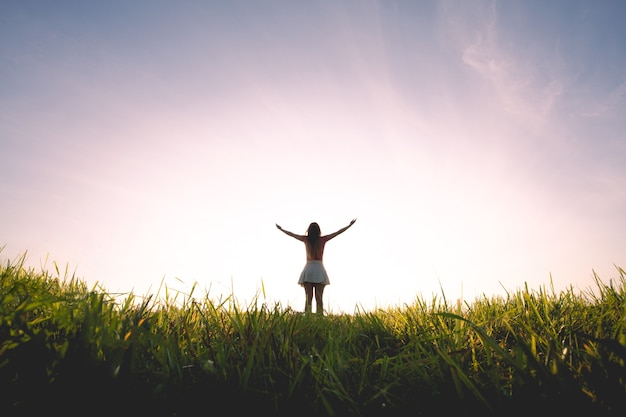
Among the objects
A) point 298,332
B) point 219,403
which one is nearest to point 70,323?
point 219,403

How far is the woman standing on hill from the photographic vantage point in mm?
10148

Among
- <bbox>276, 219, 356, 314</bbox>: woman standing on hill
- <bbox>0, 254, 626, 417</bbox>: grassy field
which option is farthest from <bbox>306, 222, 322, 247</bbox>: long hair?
<bbox>0, 254, 626, 417</bbox>: grassy field

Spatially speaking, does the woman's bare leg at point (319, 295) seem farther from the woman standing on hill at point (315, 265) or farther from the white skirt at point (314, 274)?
the white skirt at point (314, 274)

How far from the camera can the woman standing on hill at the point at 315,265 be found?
10.1 m

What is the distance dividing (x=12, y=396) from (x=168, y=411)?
66 cm

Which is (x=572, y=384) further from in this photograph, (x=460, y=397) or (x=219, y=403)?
(x=219, y=403)

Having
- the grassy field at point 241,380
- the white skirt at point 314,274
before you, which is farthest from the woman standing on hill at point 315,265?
the grassy field at point 241,380

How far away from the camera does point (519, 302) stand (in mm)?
3158

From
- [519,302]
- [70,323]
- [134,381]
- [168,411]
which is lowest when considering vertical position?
[168,411]

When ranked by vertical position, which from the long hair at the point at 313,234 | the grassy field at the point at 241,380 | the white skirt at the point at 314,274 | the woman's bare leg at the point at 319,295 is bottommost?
the grassy field at the point at 241,380

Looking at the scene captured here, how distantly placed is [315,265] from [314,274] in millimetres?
310

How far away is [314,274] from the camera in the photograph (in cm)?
1016

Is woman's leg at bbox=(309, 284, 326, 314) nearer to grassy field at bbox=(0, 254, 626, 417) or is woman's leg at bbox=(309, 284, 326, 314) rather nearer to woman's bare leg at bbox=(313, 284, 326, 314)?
woman's bare leg at bbox=(313, 284, 326, 314)

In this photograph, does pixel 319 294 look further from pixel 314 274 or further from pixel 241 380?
pixel 241 380
